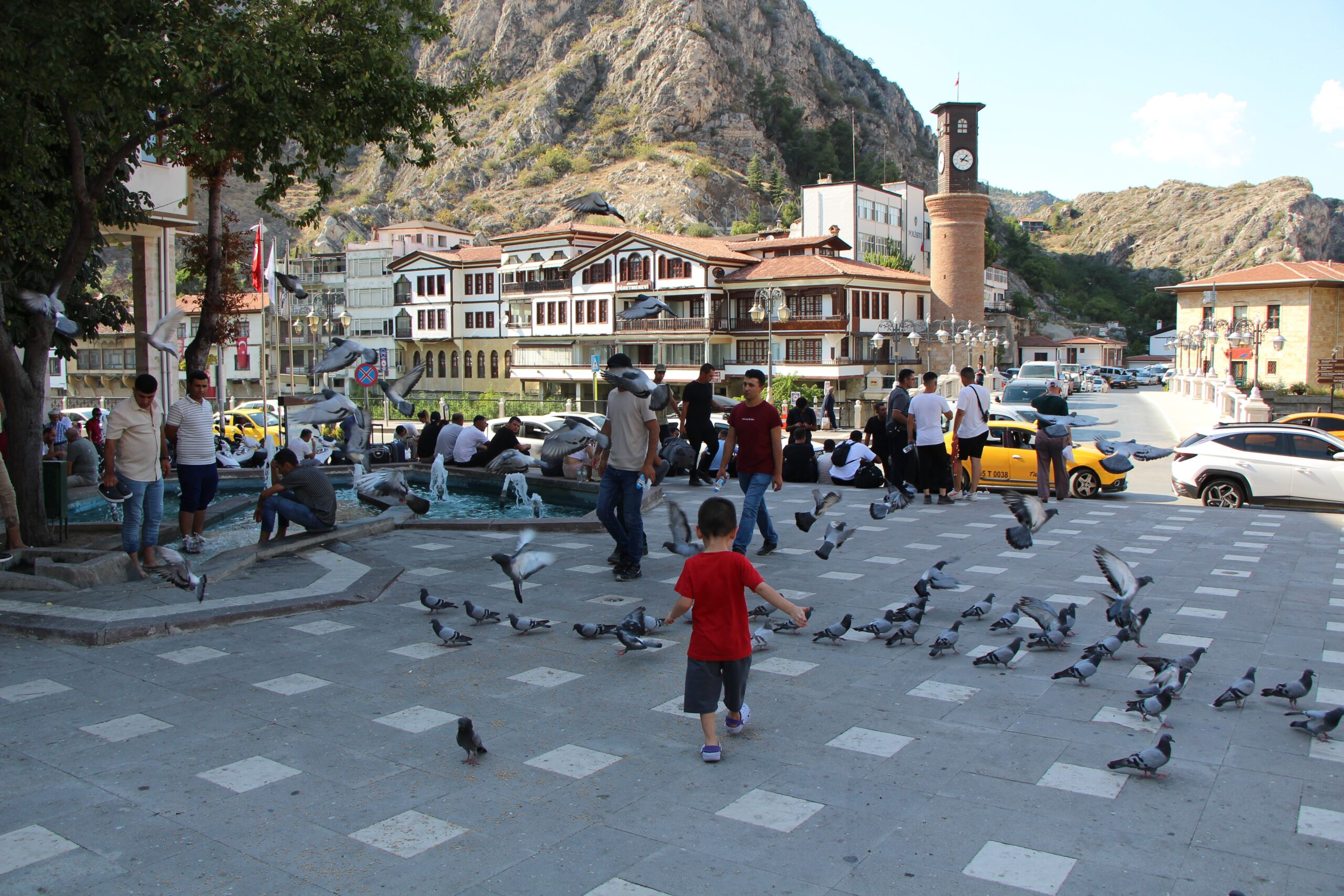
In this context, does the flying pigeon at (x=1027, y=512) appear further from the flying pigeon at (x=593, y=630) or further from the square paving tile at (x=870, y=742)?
the square paving tile at (x=870, y=742)

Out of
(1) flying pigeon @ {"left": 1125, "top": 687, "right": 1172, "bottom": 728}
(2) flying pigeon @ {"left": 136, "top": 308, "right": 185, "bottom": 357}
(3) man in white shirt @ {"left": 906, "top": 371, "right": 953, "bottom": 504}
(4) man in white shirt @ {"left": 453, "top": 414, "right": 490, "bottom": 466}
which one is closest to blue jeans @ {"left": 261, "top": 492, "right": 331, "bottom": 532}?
(2) flying pigeon @ {"left": 136, "top": 308, "right": 185, "bottom": 357}

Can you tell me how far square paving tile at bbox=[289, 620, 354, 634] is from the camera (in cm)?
691

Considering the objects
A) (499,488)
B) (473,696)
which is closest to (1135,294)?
(499,488)

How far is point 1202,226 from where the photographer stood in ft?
509

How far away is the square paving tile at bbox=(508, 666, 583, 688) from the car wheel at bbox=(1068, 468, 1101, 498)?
40.3 feet

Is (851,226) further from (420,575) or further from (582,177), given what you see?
(420,575)

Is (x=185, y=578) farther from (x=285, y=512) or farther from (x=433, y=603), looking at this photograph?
(x=285, y=512)

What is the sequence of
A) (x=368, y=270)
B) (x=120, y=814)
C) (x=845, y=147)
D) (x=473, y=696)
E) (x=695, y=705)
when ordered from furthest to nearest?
(x=845, y=147) → (x=368, y=270) → (x=473, y=696) → (x=695, y=705) → (x=120, y=814)

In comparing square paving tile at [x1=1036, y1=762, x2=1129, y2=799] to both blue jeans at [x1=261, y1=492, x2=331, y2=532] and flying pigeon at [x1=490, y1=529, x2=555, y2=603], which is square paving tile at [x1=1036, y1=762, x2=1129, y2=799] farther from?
blue jeans at [x1=261, y1=492, x2=331, y2=532]

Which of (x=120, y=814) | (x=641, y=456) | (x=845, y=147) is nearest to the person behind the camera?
(x=120, y=814)

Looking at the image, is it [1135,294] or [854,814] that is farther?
[1135,294]

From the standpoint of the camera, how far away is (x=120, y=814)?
157 inches

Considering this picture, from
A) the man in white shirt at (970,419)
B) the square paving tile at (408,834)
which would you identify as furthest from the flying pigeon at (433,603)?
the man in white shirt at (970,419)

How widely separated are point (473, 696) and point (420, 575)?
349cm
